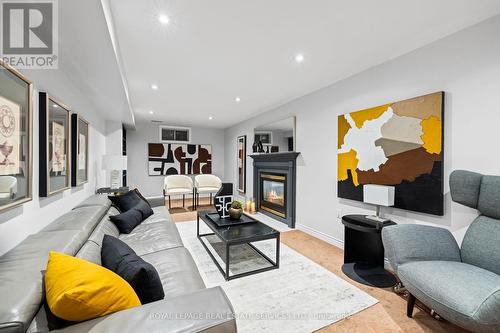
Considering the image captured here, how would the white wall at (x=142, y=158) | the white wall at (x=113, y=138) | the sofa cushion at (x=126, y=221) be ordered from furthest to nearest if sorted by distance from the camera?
the white wall at (x=142, y=158), the white wall at (x=113, y=138), the sofa cushion at (x=126, y=221)

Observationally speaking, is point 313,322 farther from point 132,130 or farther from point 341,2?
point 132,130

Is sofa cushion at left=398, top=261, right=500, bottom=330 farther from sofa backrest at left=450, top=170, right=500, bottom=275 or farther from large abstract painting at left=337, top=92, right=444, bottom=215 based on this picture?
large abstract painting at left=337, top=92, right=444, bottom=215

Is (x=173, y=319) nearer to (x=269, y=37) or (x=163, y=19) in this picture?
(x=163, y=19)

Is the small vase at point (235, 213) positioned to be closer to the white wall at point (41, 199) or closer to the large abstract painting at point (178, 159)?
the white wall at point (41, 199)

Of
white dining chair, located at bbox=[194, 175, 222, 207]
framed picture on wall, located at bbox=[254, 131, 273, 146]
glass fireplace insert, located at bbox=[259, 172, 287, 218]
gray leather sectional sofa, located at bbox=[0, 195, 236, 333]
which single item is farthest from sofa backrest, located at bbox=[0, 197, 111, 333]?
white dining chair, located at bbox=[194, 175, 222, 207]

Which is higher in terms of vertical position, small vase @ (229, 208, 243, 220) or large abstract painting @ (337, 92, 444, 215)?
large abstract painting @ (337, 92, 444, 215)

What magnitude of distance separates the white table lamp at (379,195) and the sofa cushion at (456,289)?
69 cm

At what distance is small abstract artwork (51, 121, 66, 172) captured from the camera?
74.5 inches

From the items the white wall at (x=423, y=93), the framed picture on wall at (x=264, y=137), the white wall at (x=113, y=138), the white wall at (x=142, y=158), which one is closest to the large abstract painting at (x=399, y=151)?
the white wall at (x=423, y=93)

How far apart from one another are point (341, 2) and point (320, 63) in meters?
0.99

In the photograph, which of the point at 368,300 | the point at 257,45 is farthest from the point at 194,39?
the point at 368,300

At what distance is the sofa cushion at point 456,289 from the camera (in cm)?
117

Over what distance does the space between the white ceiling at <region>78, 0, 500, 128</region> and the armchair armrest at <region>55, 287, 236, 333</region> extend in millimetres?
1670

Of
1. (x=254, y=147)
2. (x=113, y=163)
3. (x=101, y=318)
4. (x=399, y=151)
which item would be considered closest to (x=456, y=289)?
(x=399, y=151)
